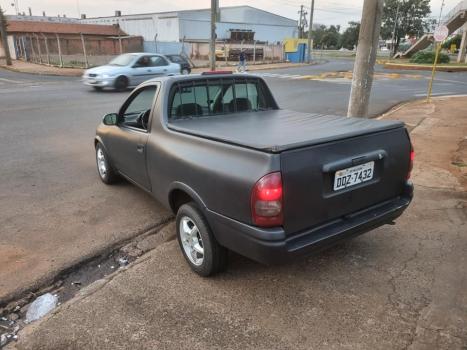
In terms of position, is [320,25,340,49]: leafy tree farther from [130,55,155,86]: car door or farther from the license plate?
the license plate

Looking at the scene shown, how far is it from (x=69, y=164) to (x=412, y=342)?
231 inches

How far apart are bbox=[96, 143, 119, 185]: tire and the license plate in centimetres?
344

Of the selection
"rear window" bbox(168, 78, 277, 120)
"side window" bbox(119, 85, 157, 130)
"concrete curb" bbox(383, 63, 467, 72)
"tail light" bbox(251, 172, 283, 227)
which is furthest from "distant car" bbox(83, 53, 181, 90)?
"concrete curb" bbox(383, 63, 467, 72)

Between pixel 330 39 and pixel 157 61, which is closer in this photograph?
pixel 157 61

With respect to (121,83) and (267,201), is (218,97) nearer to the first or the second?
(267,201)

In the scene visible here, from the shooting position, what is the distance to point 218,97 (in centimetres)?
421

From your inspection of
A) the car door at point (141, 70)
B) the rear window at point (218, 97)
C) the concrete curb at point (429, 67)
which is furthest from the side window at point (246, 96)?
the concrete curb at point (429, 67)

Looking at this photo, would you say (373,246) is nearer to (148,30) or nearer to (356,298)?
(356,298)

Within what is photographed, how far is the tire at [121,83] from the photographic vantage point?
16.1m

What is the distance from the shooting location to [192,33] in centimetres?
5688

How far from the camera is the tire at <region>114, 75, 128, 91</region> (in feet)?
52.8

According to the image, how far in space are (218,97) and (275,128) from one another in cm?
115

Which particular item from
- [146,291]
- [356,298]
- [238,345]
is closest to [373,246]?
[356,298]

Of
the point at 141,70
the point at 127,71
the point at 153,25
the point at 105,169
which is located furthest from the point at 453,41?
the point at 105,169
